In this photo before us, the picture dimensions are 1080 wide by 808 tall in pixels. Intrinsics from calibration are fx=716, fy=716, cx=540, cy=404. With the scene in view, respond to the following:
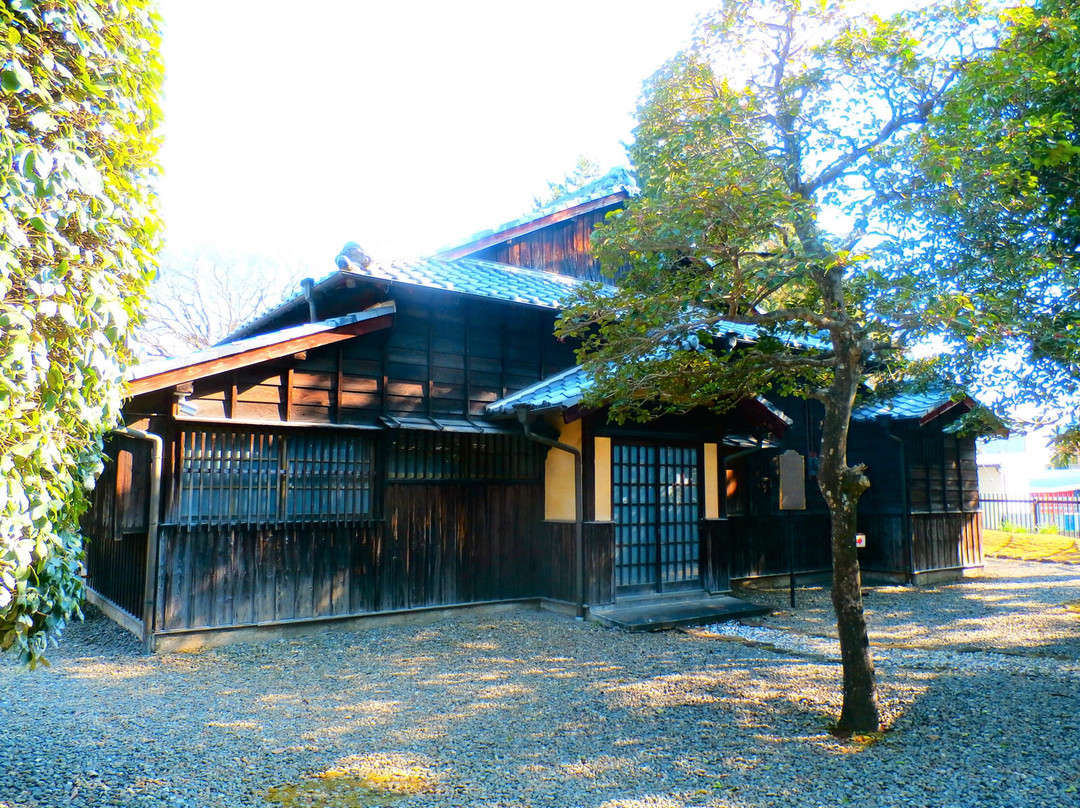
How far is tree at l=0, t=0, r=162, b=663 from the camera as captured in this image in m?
2.75

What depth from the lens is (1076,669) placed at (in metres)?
6.89

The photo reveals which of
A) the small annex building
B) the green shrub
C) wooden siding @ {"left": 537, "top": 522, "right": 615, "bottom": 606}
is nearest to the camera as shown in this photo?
the small annex building

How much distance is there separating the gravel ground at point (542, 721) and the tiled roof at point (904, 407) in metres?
4.61

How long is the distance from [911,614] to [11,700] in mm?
10527

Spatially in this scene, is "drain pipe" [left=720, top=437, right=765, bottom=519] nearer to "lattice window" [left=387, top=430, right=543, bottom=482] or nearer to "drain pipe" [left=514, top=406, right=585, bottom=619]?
"drain pipe" [left=514, top=406, right=585, bottom=619]

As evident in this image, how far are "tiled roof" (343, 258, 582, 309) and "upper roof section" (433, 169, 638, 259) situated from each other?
11.3 inches

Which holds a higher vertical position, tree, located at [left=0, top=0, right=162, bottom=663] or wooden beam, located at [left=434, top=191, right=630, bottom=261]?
wooden beam, located at [left=434, top=191, right=630, bottom=261]

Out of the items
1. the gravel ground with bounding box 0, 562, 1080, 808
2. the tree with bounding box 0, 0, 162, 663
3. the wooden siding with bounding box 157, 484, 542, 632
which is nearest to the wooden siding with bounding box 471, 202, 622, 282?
the wooden siding with bounding box 157, 484, 542, 632

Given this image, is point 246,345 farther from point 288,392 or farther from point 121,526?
point 121,526

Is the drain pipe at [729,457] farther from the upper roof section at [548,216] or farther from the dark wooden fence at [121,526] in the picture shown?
the dark wooden fence at [121,526]

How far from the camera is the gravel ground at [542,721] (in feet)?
14.0

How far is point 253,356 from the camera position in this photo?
26.0 ft

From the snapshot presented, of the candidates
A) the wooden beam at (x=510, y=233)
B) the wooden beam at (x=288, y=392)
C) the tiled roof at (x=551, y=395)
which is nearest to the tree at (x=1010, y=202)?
the tiled roof at (x=551, y=395)

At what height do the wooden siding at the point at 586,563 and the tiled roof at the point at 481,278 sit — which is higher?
the tiled roof at the point at 481,278
